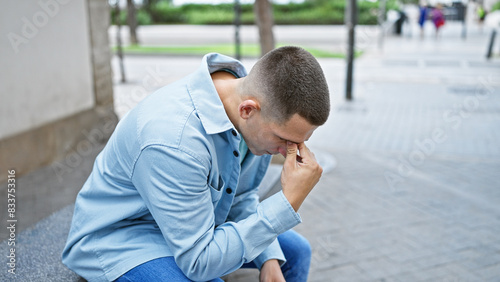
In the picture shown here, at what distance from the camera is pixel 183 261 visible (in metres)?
1.83

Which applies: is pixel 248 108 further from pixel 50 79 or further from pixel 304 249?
pixel 50 79

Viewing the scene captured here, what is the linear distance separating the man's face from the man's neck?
2.9 inches

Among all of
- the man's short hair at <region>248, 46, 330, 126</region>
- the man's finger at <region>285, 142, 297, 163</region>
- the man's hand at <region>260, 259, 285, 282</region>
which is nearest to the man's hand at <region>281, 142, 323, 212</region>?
the man's finger at <region>285, 142, 297, 163</region>

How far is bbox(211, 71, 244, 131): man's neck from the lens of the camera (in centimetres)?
202

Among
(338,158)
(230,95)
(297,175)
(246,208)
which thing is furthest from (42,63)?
(297,175)

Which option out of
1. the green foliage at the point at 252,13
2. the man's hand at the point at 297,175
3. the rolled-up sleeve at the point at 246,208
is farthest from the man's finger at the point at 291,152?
the green foliage at the point at 252,13

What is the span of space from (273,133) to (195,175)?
35cm

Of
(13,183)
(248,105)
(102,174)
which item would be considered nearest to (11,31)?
(13,183)

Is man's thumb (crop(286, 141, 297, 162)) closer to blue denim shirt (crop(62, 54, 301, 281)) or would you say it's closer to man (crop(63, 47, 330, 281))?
man (crop(63, 47, 330, 281))

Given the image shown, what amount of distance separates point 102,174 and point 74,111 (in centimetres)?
463

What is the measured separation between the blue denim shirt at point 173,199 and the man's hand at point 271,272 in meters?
0.35

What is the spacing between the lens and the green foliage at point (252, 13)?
2865cm

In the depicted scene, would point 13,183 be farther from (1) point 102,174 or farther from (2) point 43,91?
(1) point 102,174

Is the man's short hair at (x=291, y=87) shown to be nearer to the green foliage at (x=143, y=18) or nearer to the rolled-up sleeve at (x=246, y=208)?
the rolled-up sleeve at (x=246, y=208)
